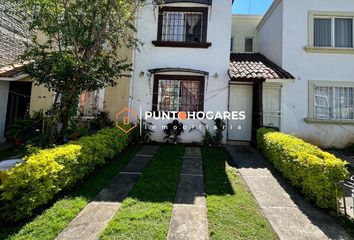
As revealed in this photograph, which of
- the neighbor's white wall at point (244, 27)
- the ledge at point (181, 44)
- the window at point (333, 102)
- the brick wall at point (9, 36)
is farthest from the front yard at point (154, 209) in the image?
the neighbor's white wall at point (244, 27)

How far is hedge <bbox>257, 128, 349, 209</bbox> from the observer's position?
5438 millimetres

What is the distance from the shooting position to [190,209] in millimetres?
5359

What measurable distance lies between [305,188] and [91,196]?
566 centimetres

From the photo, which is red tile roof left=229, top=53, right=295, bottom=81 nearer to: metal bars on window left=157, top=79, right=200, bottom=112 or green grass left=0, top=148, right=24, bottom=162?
metal bars on window left=157, top=79, right=200, bottom=112

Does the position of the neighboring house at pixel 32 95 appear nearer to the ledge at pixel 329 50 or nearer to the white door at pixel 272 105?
the white door at pixel 272 105

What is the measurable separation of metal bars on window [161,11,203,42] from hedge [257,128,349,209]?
754 centimetres

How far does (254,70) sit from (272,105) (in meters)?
2.16

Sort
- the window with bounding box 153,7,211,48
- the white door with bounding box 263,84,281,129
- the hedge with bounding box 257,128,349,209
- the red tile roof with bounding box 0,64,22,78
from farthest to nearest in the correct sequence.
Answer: the window with bounding box 153,7,211,48 < the white door with bounding box 263,84,281,129 < the red tile roof with bounding box 0,64,22,78 < the hedge with bounding box 257,128,349,209

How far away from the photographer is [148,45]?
1262 centimetres

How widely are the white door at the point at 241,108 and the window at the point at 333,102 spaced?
3465mm

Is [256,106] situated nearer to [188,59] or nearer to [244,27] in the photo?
[188,59]

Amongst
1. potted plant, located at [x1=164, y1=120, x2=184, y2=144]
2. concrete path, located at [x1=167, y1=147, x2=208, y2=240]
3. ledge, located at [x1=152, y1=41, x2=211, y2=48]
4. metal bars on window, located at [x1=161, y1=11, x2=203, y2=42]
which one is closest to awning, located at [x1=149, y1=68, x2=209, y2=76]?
ledge, located at [x1=152, y1=41, x2=211, y2=48]

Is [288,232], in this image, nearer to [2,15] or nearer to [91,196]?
[91,196]

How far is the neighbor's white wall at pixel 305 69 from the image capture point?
40.2 feet
